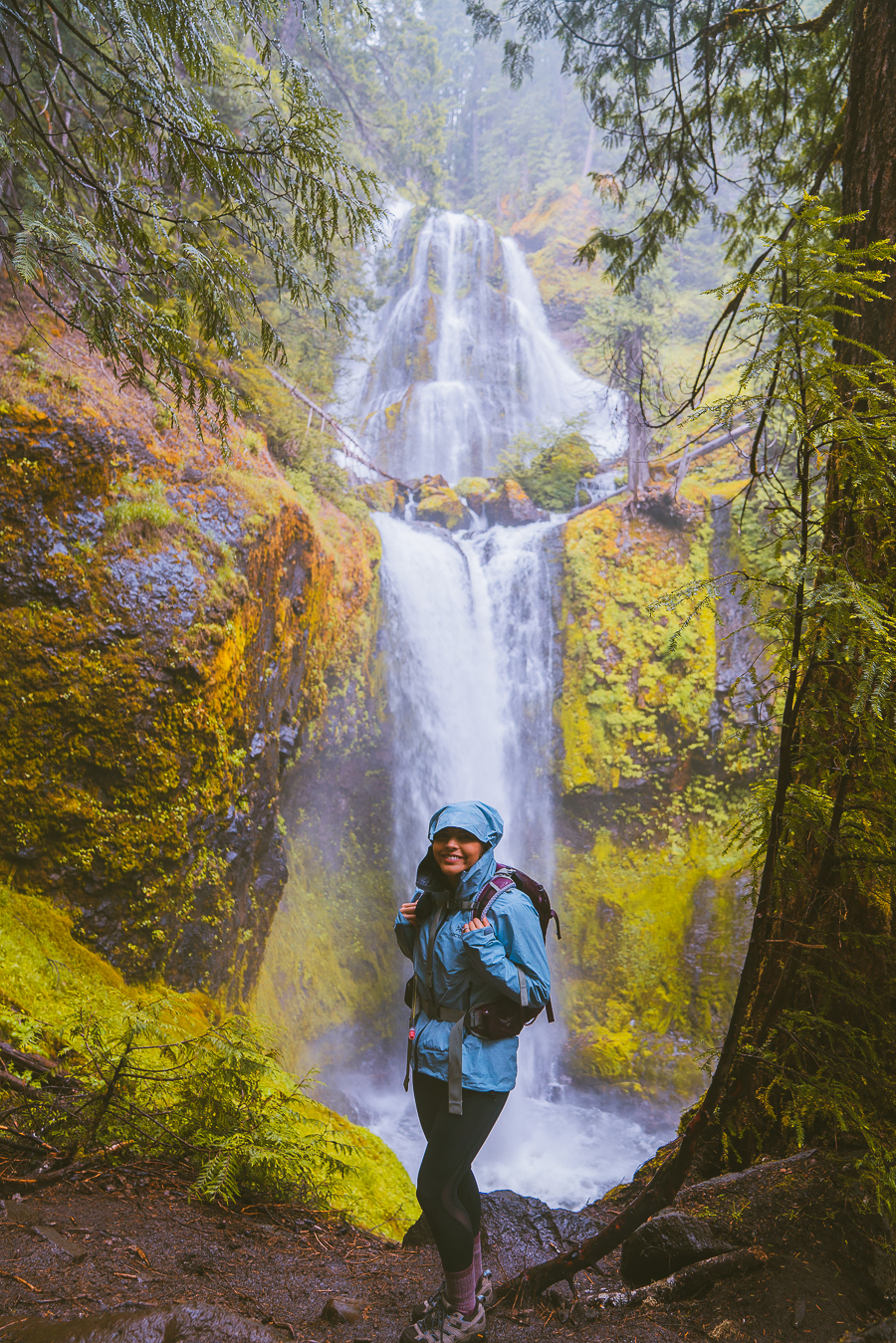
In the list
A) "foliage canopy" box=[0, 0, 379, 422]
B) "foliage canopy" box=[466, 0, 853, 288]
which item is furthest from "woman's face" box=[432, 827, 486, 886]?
"foliage canopy" box=[466, 0, 853, 288]

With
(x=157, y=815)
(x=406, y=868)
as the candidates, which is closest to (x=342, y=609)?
(x=406, y=868)

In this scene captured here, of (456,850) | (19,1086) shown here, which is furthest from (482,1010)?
(19,1086)

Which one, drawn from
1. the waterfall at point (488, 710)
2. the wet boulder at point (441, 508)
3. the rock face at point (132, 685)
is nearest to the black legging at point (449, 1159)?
the rock face at point (132, 685)

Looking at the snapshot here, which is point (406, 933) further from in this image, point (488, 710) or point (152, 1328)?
point (488, 710)

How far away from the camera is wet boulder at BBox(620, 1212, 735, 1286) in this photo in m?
2.17

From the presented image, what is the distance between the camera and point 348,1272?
2.64 meters

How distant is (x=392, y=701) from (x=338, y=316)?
711 centimetres

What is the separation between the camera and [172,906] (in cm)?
485

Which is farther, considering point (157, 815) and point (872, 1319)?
point (157, 815)

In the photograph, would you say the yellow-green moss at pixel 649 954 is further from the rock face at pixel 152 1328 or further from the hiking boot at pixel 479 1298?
the rock face at pixel 152 1328

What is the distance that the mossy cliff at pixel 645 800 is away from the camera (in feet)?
32.9

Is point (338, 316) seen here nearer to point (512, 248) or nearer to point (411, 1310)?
point (411, 1310)

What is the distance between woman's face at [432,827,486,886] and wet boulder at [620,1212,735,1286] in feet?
4.61

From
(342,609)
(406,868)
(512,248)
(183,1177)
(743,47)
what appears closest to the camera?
(183,1177)
